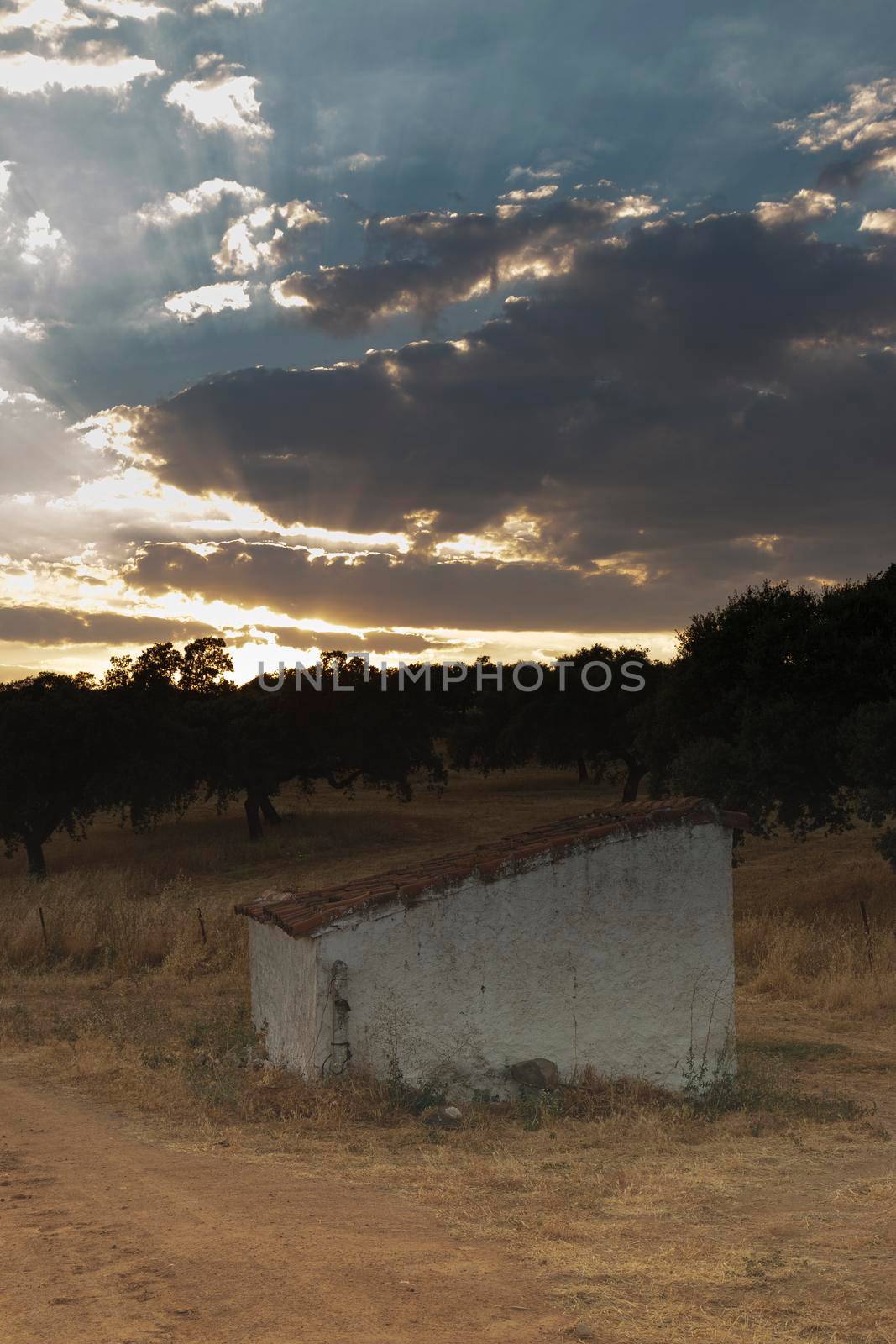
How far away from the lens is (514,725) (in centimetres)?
4825

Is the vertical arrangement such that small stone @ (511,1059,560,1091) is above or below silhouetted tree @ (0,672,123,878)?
below

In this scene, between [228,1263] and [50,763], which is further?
[50,763]

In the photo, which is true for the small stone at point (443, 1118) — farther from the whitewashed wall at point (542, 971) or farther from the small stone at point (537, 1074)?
the small stone at point (537, 1074)

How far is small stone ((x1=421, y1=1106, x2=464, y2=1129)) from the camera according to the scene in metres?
9.18

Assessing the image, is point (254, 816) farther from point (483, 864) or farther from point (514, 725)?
Answer: point (483, 864)

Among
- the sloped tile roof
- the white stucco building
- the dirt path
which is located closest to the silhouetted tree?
the sloped tile roof

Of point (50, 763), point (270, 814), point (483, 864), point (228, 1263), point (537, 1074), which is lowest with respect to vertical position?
point (270, 814)

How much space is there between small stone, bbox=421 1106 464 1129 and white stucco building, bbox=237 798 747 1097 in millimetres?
508

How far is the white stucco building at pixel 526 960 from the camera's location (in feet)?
32.0

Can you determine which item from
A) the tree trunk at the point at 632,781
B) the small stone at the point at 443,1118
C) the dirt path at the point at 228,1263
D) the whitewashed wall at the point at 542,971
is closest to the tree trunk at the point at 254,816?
the tree trunk at the point at 632,781

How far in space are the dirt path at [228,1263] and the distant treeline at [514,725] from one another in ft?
55.1

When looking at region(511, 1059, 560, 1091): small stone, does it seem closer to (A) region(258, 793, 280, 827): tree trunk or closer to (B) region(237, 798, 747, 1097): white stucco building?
(B) region(237, 798, 747, 1097): white stucco building

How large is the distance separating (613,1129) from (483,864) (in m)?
2.39

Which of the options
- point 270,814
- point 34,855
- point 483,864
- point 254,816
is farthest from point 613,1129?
point 270,814
